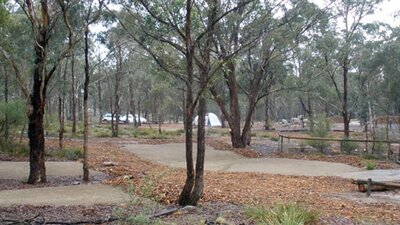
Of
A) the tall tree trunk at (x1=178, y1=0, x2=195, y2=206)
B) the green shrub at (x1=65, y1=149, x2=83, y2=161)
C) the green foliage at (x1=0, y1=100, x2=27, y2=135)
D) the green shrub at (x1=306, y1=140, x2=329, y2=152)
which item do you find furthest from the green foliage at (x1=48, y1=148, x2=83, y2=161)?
the green shrub at (x1=306, y1=140, x2=329, y2=152)

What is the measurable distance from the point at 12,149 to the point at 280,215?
14149 mm

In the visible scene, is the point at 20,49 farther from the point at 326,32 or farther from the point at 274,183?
the point at 326,32

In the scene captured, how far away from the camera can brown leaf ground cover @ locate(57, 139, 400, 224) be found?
8109 millimetres

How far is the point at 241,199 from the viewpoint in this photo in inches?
367

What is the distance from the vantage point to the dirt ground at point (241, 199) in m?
7.35

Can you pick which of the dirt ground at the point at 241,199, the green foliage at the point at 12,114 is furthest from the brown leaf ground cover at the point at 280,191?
the green foliage at the point at 12,114

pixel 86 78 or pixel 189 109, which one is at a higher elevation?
pixel 86 78

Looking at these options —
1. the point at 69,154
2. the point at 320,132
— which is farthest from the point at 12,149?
the point at 320,132

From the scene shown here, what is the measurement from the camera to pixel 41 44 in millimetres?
11125

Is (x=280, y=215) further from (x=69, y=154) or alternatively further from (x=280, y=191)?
(x=69, y=154)

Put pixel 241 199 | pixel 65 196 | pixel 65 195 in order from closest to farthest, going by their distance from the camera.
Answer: pixel 241 199
pixel 65 196
pixel 65 195

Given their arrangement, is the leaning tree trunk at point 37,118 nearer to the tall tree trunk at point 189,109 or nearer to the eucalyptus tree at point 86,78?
the eucalyptus tree at point 86,78

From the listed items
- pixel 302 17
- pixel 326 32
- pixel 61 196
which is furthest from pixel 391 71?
pixel 61 196

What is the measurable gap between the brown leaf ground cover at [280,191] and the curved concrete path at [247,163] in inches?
65.2
